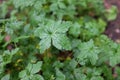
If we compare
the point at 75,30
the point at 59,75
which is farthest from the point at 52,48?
the point at 59,75

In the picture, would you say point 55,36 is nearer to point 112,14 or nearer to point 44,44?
point 44,44

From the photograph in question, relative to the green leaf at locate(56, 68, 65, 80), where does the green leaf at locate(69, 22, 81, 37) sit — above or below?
above

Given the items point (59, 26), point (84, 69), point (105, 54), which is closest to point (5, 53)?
point (59, 26)

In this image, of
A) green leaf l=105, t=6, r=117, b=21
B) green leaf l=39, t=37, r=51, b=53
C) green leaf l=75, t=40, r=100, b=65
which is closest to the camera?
green leaf l=39, t=37, r=51, b=53

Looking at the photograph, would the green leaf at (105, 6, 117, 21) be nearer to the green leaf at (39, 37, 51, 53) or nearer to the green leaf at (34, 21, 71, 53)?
the green leaf at (34, 21, 71, 53)

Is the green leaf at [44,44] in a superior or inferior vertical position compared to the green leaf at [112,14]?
superior

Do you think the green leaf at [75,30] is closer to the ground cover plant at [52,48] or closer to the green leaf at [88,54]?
the ground cover plant at [52,48]

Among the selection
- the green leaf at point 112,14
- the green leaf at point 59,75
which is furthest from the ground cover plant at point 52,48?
the green leaf at point 112,14

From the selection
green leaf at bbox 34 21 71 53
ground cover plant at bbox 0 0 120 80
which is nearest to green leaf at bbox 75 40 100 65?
ground cover plant at bbox 0 0 120 80
